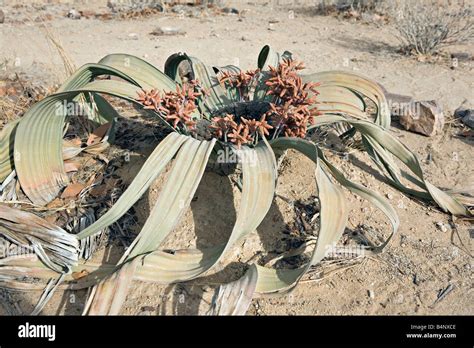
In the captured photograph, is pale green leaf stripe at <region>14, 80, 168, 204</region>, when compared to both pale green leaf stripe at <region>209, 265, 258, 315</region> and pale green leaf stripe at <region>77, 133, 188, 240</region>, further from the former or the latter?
pale green leaf stripe at <region>209, 265, 258, 315</region>

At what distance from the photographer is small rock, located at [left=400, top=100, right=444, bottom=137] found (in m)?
2.61

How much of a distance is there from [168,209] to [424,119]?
5.44 ft

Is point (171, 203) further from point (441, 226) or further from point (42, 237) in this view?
point (441, 226)

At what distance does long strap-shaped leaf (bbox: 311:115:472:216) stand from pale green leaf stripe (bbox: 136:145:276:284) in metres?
0.33

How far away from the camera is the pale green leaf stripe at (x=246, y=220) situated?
5.17 ft

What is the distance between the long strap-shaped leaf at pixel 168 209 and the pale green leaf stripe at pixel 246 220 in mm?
68

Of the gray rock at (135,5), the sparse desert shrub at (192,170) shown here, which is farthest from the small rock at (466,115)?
the gray rock at (135,5)

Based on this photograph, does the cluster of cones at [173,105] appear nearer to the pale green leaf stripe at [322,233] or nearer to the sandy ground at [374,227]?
the sandy ground at [374,227]

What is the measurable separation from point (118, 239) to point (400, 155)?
113cm

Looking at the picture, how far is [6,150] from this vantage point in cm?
194

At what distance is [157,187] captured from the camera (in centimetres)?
202

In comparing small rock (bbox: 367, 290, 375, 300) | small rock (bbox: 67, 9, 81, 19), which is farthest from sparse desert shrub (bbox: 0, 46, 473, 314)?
small rock (bbox: 67, 9, 81, 19)
